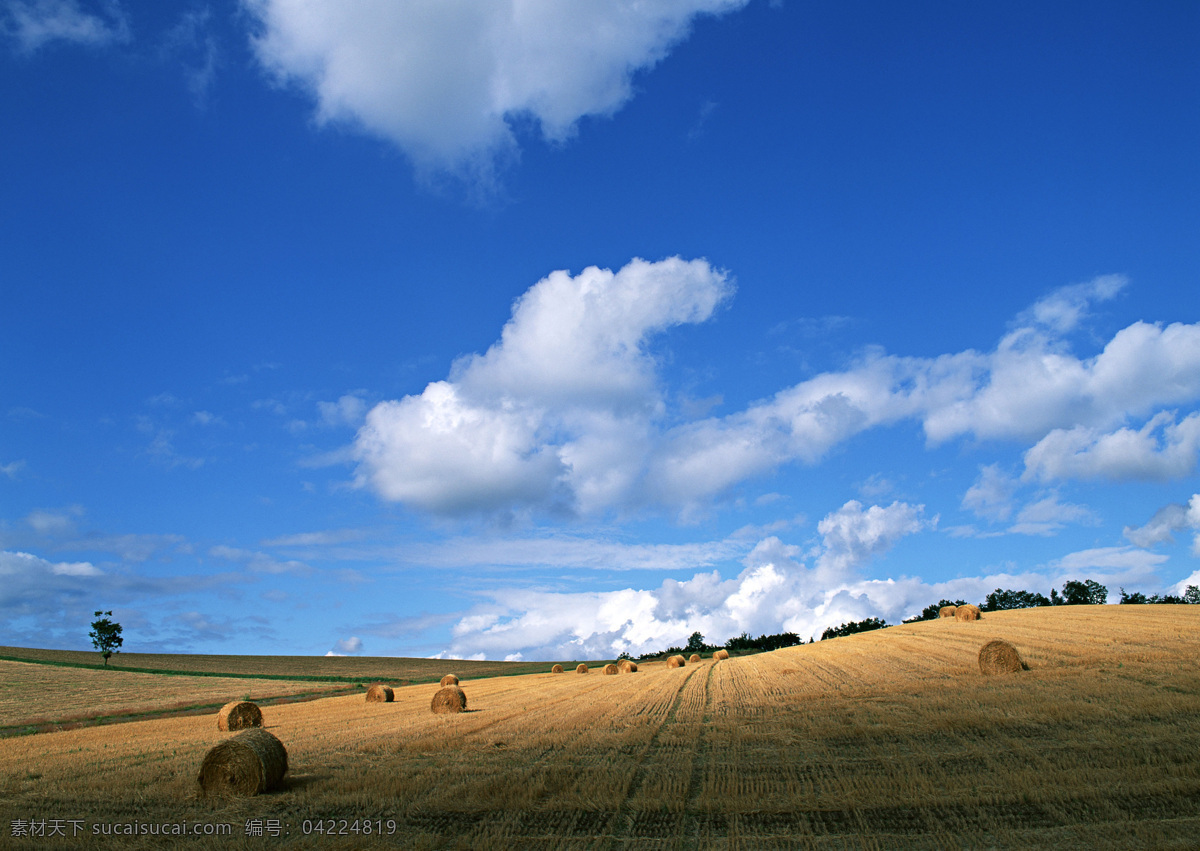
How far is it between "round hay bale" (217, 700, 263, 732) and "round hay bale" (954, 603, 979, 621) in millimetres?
37024

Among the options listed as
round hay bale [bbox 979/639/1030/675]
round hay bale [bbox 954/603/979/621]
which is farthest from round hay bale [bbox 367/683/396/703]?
round hay bale [bbox 954/603/979/621]

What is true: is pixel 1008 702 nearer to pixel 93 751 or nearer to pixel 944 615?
pixel 93 751

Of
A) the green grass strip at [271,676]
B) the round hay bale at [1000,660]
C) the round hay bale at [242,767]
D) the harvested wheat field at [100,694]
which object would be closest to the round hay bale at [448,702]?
the round hay bale at [242,767]

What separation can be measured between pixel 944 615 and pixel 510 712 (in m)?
34.5

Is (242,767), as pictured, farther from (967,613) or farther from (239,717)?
(967,613)

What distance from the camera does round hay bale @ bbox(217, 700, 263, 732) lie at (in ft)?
64.1

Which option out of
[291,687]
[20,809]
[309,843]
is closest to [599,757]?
[309,843]

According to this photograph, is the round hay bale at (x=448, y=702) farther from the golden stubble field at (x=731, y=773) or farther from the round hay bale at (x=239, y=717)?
the round hay bale at (x=239, y=717)

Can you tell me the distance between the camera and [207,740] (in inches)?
669

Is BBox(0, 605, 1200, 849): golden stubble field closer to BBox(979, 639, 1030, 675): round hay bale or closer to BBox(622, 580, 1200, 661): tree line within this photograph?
BBox(979, 639, 1030, 675): round hay bale

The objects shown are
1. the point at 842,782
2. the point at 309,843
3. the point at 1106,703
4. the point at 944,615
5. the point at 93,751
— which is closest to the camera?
the point at 309,843

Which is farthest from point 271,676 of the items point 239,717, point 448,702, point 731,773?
point 731,773

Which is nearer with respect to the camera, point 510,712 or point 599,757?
point 599,757

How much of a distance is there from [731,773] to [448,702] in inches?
535
